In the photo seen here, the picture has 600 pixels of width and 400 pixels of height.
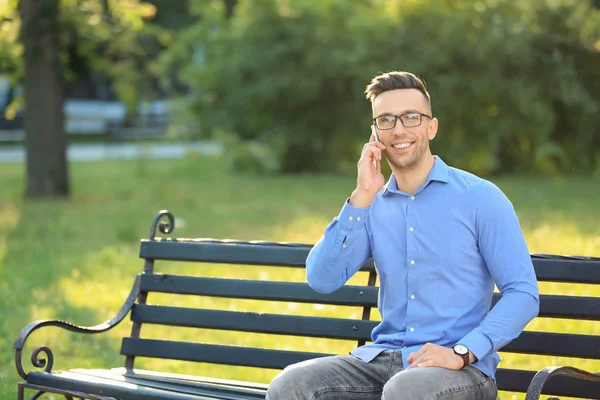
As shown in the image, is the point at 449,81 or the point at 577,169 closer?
the point at 449,81

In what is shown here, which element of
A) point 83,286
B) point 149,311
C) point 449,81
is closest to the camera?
point 149,311

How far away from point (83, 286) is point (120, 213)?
19.0ft

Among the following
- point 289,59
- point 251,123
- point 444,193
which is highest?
point 289,59

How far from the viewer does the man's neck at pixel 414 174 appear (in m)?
3.89

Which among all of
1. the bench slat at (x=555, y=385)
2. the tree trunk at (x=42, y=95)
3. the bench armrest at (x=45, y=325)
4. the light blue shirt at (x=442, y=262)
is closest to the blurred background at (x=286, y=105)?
the tree trunk at (x=42, y=95)

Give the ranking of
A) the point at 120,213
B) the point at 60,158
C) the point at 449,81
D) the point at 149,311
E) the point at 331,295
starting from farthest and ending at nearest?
1. the point at 449,81
2. the point at 60,158
3. the point at 120,213
4. the point at 149,311
5. the point at 331,295

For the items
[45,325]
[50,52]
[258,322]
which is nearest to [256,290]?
[258,322]

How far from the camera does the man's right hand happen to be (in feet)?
12.7

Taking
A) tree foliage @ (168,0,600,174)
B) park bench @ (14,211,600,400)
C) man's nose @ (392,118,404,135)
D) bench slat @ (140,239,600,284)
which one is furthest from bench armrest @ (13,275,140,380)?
tree foliage @ (168,0,600,174)

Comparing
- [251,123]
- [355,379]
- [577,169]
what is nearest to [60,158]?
[251,123]

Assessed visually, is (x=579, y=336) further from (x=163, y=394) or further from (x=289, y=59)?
(x=289, y=59)

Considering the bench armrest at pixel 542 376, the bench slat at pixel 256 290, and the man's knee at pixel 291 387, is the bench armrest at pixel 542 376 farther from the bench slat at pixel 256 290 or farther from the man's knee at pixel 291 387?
the bench slat at pixel 256 290

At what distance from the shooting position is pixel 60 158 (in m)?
16.8

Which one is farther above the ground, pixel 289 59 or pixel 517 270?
pixel 289 59
